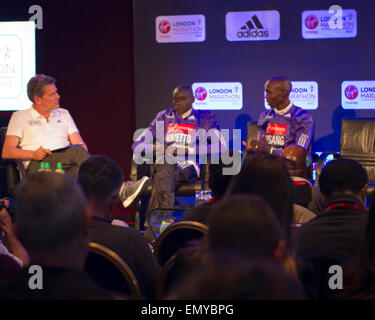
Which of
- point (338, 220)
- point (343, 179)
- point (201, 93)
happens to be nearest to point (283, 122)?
point (201, 93)

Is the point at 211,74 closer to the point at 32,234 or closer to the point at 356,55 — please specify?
the point at 356,55

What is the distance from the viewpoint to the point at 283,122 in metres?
5.18

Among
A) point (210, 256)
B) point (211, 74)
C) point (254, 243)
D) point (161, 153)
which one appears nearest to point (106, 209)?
point (254, 243)

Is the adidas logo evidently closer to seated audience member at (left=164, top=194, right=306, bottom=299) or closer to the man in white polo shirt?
the man in white polo shirt

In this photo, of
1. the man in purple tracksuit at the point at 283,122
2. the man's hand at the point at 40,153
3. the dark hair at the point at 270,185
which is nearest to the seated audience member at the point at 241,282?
the dark hair at the point at 270,185

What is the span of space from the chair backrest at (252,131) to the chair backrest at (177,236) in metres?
3.37

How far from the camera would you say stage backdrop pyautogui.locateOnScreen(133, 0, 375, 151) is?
5770mm

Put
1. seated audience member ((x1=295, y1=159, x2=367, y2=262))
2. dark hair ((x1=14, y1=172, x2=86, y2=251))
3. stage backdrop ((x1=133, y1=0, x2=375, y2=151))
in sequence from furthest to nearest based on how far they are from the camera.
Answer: stage backdrop ((x1=133, y1=0, x2=375, y2=151)) → seated audience member ((x1=295, y1=159, x2=367, y2=262)) → dark hair ((x1=14, y1=172, x2=86, y2=251))

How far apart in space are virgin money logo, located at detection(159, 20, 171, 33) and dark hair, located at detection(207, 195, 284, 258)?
516cm

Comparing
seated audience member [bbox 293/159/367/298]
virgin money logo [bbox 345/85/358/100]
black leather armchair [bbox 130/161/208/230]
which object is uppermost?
virgin money logo [bbox 345/85/358/100]

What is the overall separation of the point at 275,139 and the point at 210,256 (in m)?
4.35

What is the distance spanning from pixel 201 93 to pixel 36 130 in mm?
2053

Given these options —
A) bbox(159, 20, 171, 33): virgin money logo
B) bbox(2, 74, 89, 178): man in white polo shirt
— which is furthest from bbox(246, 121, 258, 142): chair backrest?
bbox(2, 74, 89, 178): man in white polo shirt

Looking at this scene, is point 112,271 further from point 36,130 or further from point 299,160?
point 36,130
